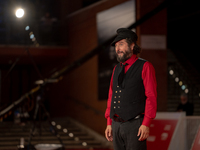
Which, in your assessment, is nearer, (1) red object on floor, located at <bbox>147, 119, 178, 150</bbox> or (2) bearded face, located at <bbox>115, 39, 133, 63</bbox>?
(2) bearded face, located at <bbox>115, 39, 133, 63</bbox>

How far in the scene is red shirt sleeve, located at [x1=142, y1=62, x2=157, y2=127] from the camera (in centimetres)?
223

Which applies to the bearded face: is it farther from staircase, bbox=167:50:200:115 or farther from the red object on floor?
staircase, bbox=167:50:200:115

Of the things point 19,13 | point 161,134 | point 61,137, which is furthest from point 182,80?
point 19,13

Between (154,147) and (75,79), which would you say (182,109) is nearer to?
(154,147)

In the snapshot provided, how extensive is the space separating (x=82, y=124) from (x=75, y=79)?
172cm

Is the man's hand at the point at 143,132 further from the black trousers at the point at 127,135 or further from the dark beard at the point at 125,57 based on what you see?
the dark beard at the point at 125,57

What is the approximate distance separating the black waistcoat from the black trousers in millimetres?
47

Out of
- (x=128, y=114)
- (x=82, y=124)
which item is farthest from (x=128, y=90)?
(x=82, y=124)

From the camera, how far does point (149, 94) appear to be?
A: 226 centimetres

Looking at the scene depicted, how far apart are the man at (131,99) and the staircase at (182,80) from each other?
719 cm

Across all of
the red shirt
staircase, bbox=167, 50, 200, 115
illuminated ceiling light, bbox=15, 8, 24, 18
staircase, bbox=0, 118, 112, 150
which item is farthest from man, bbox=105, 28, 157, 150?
staircase, bbox=167, 50, 200, 115

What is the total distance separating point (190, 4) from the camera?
11195 mm

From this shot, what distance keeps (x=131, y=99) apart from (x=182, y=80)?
8.05m

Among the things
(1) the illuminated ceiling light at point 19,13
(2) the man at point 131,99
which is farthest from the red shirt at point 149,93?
(1) the illuminated ceiling light at point 19,13
